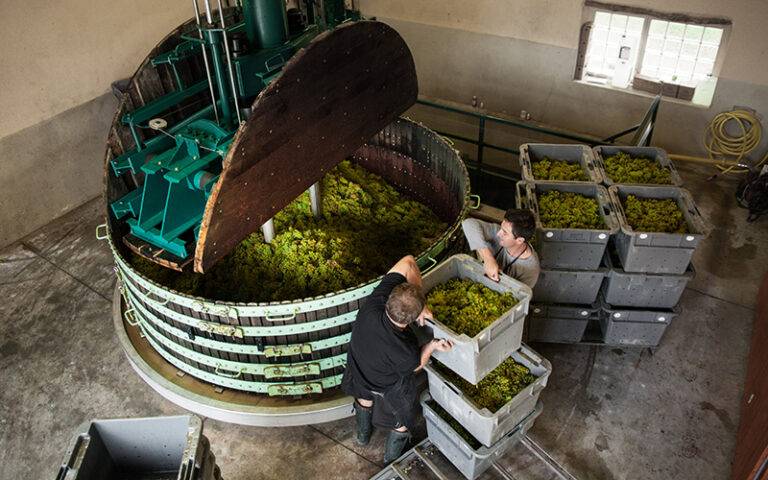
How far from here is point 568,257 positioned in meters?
4.53

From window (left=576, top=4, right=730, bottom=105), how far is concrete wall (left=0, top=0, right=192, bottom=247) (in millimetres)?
5753

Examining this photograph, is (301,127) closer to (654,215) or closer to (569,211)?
(569,211)

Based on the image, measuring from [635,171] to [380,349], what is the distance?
9.38 ft

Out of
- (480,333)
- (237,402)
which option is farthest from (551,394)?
(237,402)

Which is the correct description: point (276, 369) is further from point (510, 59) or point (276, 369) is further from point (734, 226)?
point (510, 59)

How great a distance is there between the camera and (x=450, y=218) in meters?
5.86

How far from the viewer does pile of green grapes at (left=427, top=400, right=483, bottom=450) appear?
3.94 metres

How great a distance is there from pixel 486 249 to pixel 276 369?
5.95 ft

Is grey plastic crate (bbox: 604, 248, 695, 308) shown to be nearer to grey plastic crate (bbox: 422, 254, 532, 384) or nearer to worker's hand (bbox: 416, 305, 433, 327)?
grey plastic crate (bbox: 422, 254, 532, 384)

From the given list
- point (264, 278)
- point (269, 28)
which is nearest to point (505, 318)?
point (264, 278)

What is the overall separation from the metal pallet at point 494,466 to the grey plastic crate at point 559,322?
3.49 ft

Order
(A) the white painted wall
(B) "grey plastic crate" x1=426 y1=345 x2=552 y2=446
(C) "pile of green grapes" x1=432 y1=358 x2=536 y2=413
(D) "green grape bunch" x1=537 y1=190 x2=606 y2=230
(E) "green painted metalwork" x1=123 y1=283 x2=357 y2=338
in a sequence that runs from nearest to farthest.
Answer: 1. (B) "grey plastic crate" x1=426 y1=345 x2=552 y2=446
2. (C) "pile of green grapes" x1=432 y1=358 x2=536 y2=413
3. (E) "green painted metalwork" x1=123 y1=283 x2=357 y2=338
4. (D) "green grape bunch" x1=537 y1=190 x2=606 y2=230
5. (A) the white painted wall

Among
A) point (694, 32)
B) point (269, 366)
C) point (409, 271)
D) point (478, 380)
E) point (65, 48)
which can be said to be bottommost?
point (269, 366)

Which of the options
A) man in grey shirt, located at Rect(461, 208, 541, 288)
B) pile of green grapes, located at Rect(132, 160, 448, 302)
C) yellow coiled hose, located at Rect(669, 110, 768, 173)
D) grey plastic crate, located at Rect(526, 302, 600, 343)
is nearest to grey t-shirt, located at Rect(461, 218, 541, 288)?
man in grey shirt, located at Rect(461, 208, 541, 288)
